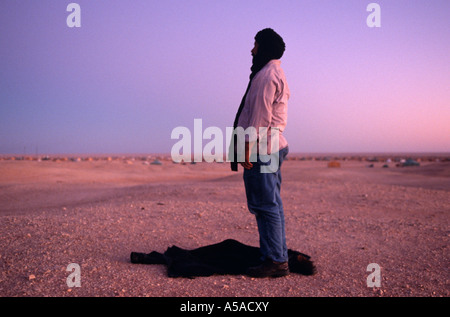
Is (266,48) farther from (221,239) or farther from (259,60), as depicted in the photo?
(221,239)

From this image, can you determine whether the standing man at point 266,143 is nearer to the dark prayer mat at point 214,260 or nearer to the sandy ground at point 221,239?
the dark prayer mat at point 214,260

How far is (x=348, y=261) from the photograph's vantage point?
179 inches

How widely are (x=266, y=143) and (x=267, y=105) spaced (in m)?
0.43

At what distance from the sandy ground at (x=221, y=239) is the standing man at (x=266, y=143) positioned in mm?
366

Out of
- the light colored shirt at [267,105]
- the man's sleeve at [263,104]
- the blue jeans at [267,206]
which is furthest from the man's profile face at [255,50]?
the blue jeans at [267,206]

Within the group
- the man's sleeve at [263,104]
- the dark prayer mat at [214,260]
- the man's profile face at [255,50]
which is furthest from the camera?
the man's profile face at [255,50]

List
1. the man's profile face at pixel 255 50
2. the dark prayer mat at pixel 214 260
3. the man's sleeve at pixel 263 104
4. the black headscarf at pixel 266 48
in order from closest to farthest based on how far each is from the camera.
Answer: the man's sleeve at pixel 263 104 → the dark prayer mat at pixel 214 260 → the black headscarf at pixel 266 48 → the man's profile face at pixel 255 50

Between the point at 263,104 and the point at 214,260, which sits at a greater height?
the point at 263,104

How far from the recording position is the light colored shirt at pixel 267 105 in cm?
376

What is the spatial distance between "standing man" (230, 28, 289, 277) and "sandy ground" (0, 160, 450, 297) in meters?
0.37

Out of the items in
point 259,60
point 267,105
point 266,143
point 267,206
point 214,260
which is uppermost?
point 259,60

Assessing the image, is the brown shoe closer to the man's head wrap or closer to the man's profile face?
the man's head wrap

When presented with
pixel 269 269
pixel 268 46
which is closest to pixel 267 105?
pixel 268 46

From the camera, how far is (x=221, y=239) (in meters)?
5.70
